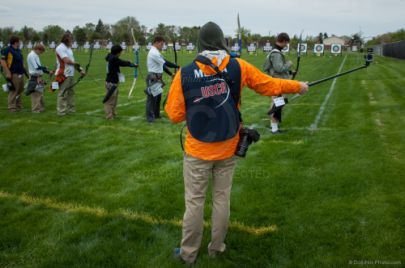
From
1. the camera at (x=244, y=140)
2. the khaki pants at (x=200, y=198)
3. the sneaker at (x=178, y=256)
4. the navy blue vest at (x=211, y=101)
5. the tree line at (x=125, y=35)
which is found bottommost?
the sneaker at (x=178, y=256)

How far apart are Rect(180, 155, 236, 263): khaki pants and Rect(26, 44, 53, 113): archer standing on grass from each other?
355 inches

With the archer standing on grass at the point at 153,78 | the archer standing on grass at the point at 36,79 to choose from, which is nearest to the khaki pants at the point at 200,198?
the archer standing on grass at the point at 153,78

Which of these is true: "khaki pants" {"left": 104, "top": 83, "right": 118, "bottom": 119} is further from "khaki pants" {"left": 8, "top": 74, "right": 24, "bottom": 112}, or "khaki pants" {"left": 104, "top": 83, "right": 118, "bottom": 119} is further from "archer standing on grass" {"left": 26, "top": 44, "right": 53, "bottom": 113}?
"khaki pants" {"left": 8, "top": 74, "right": 24, "bottom": 112}

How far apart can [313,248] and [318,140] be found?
14.7ft

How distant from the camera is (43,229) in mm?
4531

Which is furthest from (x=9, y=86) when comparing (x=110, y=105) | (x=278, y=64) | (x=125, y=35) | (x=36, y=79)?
(x=125, y=35)

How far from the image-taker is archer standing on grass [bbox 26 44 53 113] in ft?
37.1

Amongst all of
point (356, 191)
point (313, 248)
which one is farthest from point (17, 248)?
point (356, 191)

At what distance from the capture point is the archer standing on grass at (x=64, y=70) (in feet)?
35.5

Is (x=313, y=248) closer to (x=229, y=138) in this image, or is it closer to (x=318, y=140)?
(x=229, y=138)

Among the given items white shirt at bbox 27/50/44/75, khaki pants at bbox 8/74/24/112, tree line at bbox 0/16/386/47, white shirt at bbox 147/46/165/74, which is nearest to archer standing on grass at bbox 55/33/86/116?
white shirt at bbox 27/50/44/75

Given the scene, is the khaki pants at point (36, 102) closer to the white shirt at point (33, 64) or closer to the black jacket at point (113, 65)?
the white shirt at point (33, 64)

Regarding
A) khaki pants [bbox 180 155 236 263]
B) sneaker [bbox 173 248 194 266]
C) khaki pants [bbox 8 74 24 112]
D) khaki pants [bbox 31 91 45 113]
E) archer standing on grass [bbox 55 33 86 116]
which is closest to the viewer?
khaki pants [bbox 180 155 236 263]

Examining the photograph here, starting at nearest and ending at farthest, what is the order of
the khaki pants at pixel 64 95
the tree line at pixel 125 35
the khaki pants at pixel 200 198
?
the khaki pants at pixel 200 198, the khaki pants at pixel 64 95, the tree line at pixel 125 35
